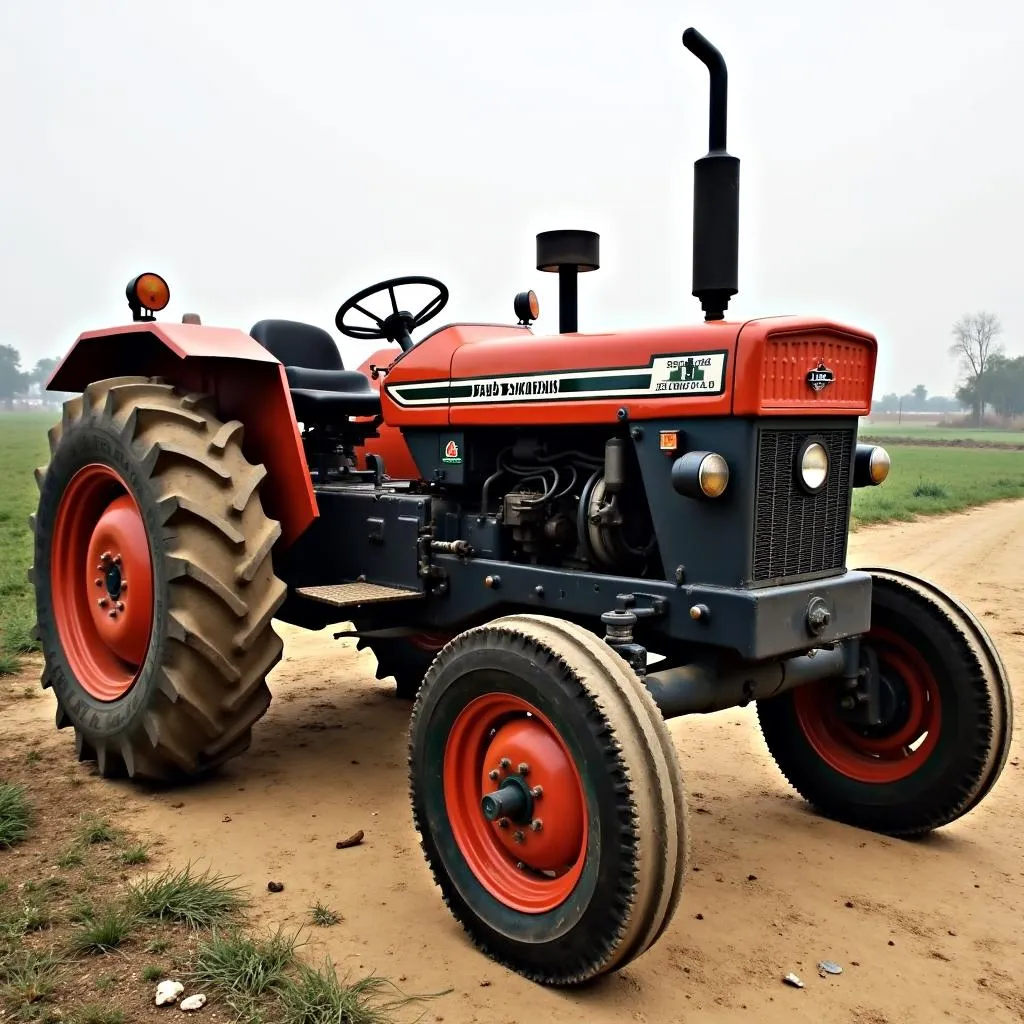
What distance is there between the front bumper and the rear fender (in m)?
0.82

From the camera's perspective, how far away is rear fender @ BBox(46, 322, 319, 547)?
13.2 feet

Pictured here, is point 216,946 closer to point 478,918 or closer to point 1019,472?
point 478,918

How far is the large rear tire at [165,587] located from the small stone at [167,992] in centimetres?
127

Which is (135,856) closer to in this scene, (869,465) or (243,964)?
(243,964)

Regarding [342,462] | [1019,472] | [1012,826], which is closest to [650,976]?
[1012,826]

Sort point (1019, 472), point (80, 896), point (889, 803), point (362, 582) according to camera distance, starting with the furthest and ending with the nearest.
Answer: point (1019, 472) < point (362, 582) < point (889, 803) < point (80, 896)

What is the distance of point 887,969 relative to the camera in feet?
9.26

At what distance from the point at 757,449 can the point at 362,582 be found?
6.08ft

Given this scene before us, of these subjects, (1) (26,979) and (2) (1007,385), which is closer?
(1) (26,979)

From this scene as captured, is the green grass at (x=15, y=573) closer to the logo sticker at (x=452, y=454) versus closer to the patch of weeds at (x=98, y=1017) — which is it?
the logo sticker at (x=452, y=454)

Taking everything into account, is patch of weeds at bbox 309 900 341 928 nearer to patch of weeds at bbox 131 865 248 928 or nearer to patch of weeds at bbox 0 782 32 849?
patch of weeds at bbox 131 865 248 928

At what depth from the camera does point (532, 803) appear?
284cm

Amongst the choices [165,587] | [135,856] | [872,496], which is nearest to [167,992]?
[135,856]

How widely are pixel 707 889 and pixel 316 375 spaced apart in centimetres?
294
